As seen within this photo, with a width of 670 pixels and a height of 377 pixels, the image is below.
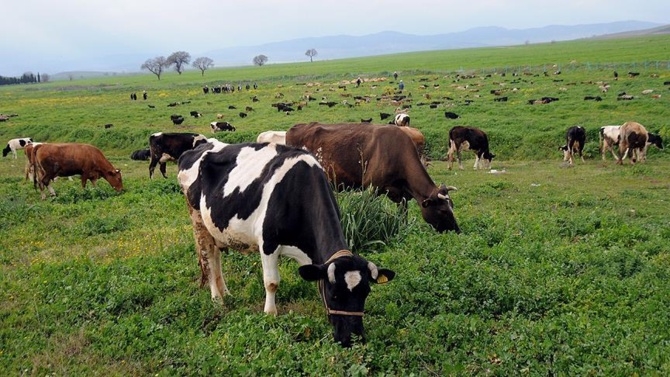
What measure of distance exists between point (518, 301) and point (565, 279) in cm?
114

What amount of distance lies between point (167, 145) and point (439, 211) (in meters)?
14.5

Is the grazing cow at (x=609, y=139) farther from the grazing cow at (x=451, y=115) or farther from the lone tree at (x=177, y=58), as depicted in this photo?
the lone tree at (x=177, y=58)

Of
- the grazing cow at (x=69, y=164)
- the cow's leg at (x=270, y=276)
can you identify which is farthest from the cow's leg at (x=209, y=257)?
the grazing cow at (x=69, y=164)

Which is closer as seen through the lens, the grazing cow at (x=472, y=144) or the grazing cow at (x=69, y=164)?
the grazing cow at (x=69, y=164)

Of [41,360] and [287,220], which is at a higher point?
[287,220]

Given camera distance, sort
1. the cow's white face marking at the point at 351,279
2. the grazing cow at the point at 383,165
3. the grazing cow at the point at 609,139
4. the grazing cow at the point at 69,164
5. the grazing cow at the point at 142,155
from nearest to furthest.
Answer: the cow's white face marking at the point at 351,279, the grazing cow at the point at 383,165, the grazing cow at the point at 69,164, the grazing cow at the point at 609,139, the grazing cow at the point at 142,155

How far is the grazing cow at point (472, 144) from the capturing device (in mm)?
23391

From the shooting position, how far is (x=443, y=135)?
26969 millimetres

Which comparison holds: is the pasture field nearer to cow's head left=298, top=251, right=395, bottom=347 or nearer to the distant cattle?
cow's head left=298, top=251, right=395, bottom=347

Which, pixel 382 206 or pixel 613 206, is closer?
pixel 382 206

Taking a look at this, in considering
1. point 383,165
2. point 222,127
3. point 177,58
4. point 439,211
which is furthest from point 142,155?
point 177,58

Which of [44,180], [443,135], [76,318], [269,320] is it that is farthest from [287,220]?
[443,135]

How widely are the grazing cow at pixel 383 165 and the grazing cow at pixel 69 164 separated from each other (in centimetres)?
811

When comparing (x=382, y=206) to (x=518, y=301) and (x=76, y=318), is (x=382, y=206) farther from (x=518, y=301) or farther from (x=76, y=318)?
(x=76, y=318)
